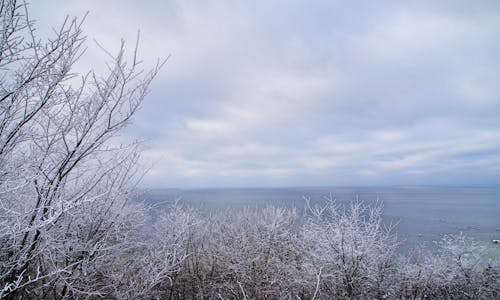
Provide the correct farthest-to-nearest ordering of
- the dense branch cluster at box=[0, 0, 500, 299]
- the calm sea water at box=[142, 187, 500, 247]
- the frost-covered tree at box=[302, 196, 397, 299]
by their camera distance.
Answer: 1. the calm sea water at box=[142, 187, 500, 247]
2. the frost-covered tree at box=[302, 196, 397, 299]
3. the dense branch cluster at box=[0, 0, 500, 299]

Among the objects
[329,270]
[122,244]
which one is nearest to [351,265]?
[329,270]

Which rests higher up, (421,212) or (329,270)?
(329,270)

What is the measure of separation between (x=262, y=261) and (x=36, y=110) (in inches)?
404

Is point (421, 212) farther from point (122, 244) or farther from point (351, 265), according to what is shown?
point (122, 244)

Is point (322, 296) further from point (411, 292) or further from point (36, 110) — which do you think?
point (36, 110)

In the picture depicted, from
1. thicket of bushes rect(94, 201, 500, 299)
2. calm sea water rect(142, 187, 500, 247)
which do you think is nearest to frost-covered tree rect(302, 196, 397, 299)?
thicket of bushes rect(94, 201, 500, 299)

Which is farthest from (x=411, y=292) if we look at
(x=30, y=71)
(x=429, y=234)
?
(x=429, y=234)

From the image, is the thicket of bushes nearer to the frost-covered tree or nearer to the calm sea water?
the frost-covered tree

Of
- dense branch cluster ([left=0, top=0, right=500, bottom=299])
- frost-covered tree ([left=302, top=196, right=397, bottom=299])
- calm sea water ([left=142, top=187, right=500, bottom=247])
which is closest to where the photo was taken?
dense branch cluster ([left=0, top=0, right=500, bottom=299])

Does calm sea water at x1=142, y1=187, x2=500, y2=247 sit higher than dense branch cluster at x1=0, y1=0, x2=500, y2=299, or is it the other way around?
dense branch cluster at x1=0, y1=0, x2=500, y2=299

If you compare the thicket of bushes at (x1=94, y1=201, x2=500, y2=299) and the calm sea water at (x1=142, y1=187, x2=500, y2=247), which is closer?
the thicket of bushes at (x1=94, y1=201, x2=500, y2=299)

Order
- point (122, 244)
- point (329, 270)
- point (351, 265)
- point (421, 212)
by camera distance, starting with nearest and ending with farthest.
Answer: point (122, 244) < point (351, 265) < point (329, 270) < point (421, 212)

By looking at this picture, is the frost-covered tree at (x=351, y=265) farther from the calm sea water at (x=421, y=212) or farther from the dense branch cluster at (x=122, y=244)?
the calm sea water at (x=421, y=212)

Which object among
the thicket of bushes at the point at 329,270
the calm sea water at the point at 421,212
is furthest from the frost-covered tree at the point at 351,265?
the calm sea water at the point at 421,212
